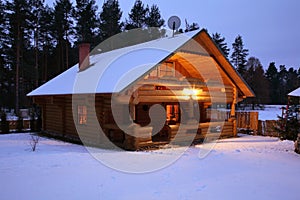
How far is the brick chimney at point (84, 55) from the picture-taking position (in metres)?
15.8

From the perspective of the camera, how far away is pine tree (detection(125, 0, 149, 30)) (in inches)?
1376

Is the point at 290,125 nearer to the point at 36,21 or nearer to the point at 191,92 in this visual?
the point at 191,92

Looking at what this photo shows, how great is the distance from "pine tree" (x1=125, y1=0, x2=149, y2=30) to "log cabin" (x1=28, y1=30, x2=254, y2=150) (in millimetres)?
19538

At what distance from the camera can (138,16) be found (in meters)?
35.0

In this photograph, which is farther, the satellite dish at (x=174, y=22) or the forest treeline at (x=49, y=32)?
the forest treeline at (x=49, y=32)

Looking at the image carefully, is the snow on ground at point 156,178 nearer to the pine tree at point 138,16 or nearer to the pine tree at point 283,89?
the pine tree at point 138,16

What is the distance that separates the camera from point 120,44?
32.0m

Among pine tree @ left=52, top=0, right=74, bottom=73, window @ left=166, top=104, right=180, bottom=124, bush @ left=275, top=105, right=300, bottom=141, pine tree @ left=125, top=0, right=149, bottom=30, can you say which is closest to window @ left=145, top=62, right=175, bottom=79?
window @ left=166, top=104, right=180, bottom=124

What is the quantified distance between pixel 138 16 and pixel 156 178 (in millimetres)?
30839

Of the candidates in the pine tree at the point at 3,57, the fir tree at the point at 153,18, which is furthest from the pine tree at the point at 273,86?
the pine tree at the point at 3,57

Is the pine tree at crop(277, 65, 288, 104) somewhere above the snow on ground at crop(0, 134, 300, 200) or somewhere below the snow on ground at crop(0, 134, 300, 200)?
above

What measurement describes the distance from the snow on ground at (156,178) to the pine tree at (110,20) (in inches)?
979

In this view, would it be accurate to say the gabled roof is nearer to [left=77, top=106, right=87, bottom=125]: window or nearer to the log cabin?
the log cabin

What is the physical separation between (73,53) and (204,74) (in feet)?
71.9
